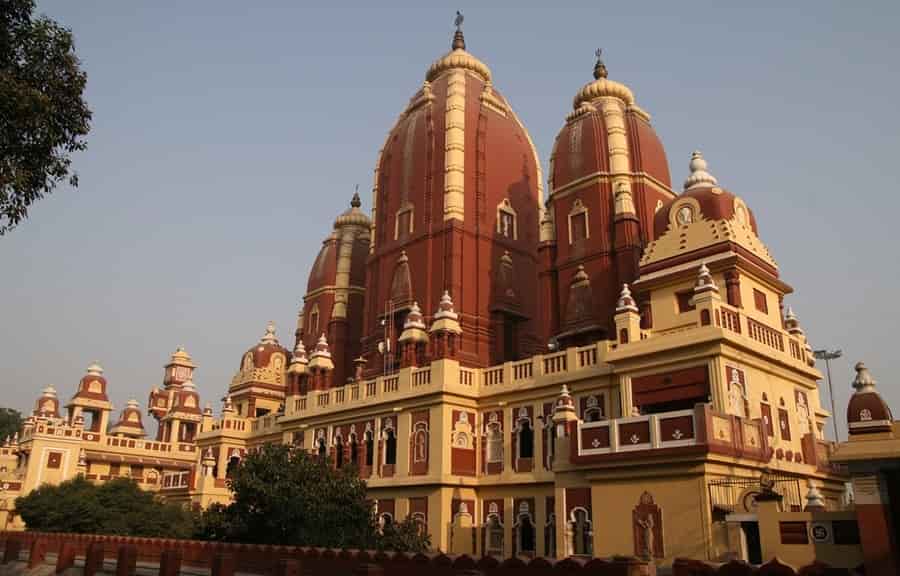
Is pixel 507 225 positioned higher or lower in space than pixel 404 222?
lower

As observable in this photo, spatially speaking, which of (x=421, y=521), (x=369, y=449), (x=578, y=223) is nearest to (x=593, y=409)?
(x=421, y=521)

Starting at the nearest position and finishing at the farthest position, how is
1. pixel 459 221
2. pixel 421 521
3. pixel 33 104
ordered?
pixel 33 104
pixel 421 521
pixel 459 221

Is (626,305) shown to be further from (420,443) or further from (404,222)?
(404,222)

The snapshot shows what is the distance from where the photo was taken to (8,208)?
497 inches

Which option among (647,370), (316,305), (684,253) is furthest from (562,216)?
(316,305)

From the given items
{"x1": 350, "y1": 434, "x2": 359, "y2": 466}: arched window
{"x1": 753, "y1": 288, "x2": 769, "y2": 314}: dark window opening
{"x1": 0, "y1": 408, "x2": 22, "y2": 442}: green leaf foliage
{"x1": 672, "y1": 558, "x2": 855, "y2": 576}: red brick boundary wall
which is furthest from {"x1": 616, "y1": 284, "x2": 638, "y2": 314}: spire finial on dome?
{"x1": 0, "y1": 408, "x2": 22, "y2": 442}: green leaf foliage

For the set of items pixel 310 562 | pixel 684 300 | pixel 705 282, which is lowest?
pixel 310 562

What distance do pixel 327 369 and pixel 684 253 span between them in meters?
14.9

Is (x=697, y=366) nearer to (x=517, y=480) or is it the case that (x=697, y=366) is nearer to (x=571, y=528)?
(x=571, y=528)

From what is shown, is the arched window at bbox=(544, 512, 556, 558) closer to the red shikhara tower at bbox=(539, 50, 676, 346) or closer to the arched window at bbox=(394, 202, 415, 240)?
the red shikhara tower at bbox=(539, 50, 676, 346)

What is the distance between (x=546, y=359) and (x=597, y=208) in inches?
254

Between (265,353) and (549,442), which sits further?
(265,353)

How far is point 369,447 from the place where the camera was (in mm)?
25594

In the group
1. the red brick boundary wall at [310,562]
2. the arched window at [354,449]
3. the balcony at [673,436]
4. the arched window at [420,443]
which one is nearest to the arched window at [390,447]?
the arched window at [420,443]
